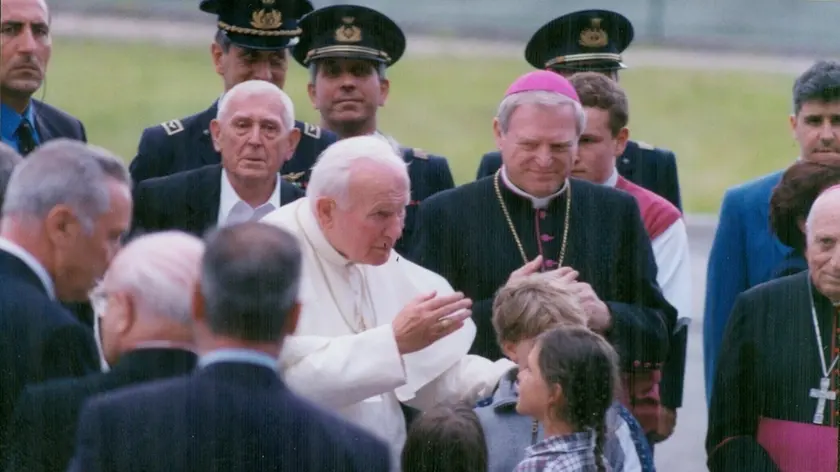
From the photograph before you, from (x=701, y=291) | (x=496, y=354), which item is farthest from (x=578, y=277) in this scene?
(x=701, y=291)

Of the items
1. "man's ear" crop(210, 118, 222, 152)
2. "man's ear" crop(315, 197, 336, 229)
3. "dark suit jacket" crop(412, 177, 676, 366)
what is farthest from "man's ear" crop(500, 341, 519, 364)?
"man's ear" crop(210, 118, 222, 152)

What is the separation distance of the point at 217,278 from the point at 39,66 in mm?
2777

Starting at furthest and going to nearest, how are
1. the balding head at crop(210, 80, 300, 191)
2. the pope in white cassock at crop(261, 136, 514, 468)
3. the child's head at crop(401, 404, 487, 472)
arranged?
the balding head at crop(210, 80, 300, 191) → the pope in white cassock at crop(261, 136, 514, 468) → the child's head at crop(401, 404, 487, 472)

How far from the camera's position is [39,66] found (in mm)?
5629

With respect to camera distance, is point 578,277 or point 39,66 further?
point 39,66

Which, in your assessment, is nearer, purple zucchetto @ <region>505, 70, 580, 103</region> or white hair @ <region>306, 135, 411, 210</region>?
white hair @ <region>306, 135, 411, 210</region>

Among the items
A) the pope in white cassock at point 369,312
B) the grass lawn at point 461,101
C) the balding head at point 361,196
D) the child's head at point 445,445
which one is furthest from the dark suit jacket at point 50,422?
the grass lawn at point 461,101

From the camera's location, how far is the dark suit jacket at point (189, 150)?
5746 mm

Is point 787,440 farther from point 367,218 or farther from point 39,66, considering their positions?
point 39,66

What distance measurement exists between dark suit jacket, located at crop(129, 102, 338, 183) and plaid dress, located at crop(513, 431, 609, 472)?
2.06 metres

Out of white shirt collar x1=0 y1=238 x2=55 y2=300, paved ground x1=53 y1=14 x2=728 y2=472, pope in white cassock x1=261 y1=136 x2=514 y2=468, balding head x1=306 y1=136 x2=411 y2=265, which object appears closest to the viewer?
white shirt collar x1=0 y1=238 x2=55 y2=300

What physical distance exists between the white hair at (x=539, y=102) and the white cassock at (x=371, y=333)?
59 cm

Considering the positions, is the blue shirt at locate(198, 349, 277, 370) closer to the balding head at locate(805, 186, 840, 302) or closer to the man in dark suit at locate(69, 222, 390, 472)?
the man in dark suit at locate(69, 222, 390, 472)

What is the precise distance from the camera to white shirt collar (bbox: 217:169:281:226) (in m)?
5.23
